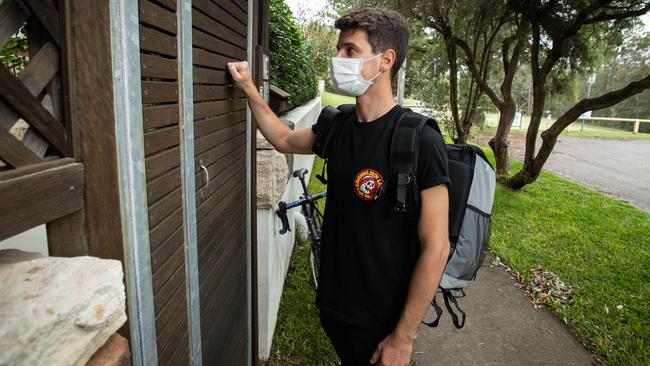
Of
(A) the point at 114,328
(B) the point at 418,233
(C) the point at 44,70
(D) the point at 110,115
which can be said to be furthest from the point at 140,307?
(B) the point at 418,233

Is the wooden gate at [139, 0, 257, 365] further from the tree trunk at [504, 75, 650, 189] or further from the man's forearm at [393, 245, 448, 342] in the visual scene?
the tree trunk at [504, 75, 650, 189]

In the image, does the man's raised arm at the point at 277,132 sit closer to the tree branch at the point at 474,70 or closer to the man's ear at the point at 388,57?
the man's ear at the point at 388,57

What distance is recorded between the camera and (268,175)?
3145 mm

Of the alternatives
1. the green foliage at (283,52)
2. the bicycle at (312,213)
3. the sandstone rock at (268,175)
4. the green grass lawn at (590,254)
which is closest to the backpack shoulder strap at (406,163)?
the sandstone rock at (268,175)

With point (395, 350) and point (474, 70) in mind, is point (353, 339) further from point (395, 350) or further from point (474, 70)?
point (474, 70)

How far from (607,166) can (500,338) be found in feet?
45.2

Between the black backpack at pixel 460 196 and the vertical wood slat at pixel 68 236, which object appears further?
the black backpack at pixel 460 196

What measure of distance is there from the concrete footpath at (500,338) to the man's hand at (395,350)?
199 centimetres

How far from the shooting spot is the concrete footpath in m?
3.75

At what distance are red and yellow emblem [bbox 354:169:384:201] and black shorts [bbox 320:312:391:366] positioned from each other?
2.14ft

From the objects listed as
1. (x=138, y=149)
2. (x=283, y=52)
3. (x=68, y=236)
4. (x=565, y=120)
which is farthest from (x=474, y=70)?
(x=68, y=236)

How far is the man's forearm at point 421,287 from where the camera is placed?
1.74 metres

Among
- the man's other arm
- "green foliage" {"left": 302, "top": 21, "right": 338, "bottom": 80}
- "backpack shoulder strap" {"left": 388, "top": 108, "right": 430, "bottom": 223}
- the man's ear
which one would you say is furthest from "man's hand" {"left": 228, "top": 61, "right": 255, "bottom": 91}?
"green foliage" {"left": 302, "top": 21, "right": 338, "bottom": 80}

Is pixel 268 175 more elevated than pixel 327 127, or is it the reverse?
pixel 327 127
